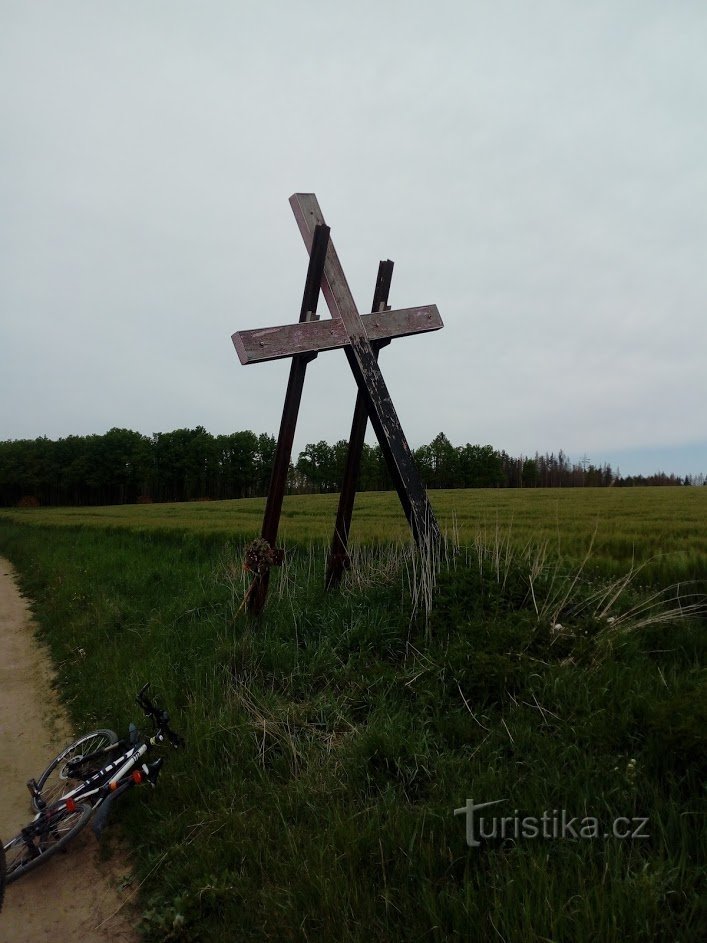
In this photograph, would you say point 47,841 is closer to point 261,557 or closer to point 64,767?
point 64,767

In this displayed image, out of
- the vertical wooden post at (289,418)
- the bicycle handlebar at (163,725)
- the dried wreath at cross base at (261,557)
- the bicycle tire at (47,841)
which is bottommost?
the bicycle tire at (47,841)

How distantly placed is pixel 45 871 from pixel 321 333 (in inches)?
196

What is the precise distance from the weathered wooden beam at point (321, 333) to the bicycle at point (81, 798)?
3298 mm

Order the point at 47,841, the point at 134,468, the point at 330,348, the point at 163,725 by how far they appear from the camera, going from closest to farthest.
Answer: the point at 47,841 → the point at 163,725 → the point at 330,348 → the point at 134,468

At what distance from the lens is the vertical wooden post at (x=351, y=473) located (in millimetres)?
6797

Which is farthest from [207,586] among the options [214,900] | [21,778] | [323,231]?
[214,900]

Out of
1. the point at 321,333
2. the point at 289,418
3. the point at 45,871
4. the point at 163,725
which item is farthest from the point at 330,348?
the point at 45,871

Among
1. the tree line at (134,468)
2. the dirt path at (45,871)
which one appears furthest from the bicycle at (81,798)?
the tree line at (134,468)

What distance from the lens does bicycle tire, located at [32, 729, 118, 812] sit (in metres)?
4.49

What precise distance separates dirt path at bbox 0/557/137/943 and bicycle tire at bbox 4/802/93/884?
0.37 ft

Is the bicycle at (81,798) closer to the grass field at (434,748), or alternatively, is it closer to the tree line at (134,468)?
the grass field at (434,748)

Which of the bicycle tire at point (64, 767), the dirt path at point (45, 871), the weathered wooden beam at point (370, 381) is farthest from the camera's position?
the weathered wooden beam at point (370, 381)

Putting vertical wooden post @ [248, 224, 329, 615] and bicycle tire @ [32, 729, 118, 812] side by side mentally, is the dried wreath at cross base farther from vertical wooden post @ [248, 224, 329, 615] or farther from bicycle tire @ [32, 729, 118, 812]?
bicycle tire @ [32, 729, 118, 812]

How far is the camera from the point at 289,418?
20.2 ft
